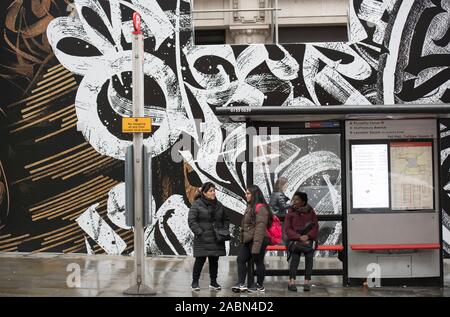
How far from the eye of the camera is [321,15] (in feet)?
52.5

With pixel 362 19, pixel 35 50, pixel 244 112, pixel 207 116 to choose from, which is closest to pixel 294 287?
pixel 244 112

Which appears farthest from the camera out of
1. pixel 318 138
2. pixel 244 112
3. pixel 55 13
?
pixel 55 13

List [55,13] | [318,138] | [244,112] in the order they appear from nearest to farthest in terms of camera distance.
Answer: [244,112], [318,138], [55,13]

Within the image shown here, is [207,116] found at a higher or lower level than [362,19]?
lower

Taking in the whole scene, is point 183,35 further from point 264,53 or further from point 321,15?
point 321,15

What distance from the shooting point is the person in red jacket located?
1154 centimetres

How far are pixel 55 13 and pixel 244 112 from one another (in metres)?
6.59

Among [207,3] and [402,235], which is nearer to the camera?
[402,235]

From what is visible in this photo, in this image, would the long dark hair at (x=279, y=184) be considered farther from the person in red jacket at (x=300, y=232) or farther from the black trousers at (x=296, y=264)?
the black trousers at (x=296, y=264)

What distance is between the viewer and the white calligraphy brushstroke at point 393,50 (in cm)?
1523

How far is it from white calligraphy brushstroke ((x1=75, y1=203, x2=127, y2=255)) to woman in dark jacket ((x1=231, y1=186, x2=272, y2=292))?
188 inches

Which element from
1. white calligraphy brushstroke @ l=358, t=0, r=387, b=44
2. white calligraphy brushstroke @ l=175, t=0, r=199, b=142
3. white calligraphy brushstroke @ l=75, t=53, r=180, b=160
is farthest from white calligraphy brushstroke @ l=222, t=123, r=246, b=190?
white calligraphy brushstroke @ l=358, t=0, r=387, b=44

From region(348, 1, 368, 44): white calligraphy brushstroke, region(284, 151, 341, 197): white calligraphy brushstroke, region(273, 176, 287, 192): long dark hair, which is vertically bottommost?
region(273, 176, 287, 192): long dark hair

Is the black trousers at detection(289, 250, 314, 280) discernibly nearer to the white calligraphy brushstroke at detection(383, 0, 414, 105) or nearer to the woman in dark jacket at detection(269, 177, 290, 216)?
the woman in dark jacket at detection(269, 177, 290, 216)
